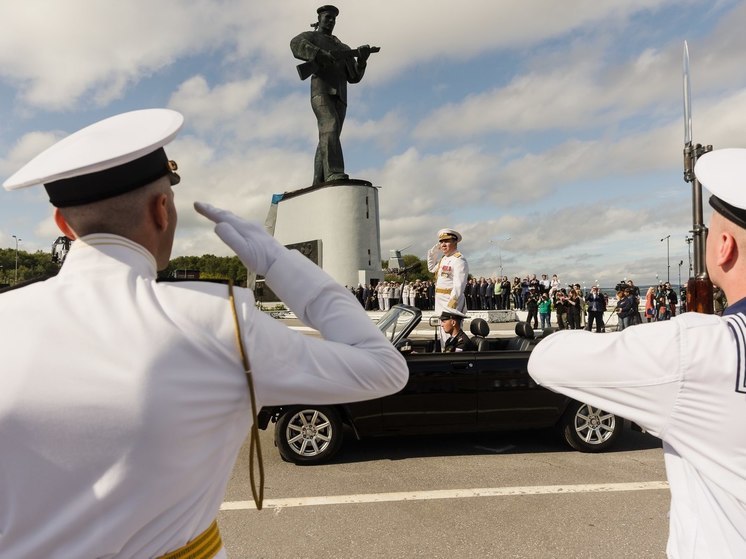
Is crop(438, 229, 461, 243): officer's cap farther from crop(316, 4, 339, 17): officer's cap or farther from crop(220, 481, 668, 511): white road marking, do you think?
crop(316, 4, 339, 17): officer's cap

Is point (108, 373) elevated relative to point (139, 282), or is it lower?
lower

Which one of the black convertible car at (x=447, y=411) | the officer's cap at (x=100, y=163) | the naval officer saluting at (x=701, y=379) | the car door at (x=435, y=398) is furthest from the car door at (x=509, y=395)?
the officer's cap at (x=100, y=163)

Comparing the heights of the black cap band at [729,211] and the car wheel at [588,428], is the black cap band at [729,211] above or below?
above

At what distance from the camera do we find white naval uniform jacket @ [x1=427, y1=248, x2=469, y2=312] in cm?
812

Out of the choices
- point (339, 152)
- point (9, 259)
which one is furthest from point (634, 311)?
point (9, 259)

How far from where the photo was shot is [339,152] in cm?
2852

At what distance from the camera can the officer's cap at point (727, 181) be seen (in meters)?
1.31

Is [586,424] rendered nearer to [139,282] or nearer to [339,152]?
[139,282]

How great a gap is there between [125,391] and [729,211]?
4.46ft

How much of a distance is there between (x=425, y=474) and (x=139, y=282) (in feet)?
14.5

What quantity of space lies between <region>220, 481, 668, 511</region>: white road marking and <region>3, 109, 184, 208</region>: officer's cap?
12.2 ft

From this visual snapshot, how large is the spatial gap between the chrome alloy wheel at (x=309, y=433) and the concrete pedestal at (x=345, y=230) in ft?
70.9

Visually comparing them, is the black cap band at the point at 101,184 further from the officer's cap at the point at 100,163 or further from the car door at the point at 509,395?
the car door at the point at 509,395

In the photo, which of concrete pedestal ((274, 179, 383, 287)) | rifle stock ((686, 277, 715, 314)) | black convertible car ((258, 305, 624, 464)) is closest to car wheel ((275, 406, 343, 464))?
black convertible car ((258, 305, 624, 464))
